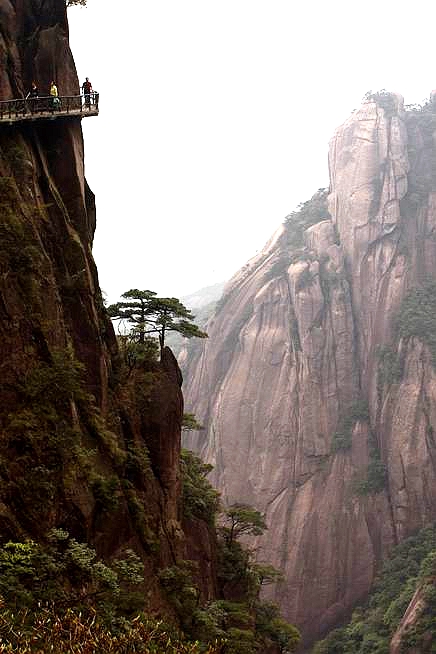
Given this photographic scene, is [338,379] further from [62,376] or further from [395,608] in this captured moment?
[62,376]

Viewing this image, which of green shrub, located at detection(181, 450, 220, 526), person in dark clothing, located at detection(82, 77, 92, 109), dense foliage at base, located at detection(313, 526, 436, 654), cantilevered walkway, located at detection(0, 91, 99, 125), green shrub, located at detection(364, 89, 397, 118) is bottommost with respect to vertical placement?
dense foliage at base, located at detection(313, 526, 436, 654)

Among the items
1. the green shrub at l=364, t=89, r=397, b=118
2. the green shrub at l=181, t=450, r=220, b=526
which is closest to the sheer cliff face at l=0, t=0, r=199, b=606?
the green shrub at l=181, t=450, r=220, b=526

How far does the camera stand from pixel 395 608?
1422 inches

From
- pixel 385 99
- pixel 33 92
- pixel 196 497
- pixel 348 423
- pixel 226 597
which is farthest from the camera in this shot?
pixel 385 99

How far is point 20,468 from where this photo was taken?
505 inches

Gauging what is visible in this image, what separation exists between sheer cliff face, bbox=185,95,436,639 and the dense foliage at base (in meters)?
2.57

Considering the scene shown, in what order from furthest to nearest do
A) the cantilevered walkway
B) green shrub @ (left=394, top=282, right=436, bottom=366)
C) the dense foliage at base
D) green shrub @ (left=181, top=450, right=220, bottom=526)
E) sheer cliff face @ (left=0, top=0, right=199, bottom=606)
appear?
green shrub @ (left=394, top=282, right=436, bottom=366), the dense foliage at base, green shrub @ (left=181, top=450, right=220, bottom=526), the cantilevered walkway, sheer cliff face @ (left=0, top=0, right=199, bottom=606)

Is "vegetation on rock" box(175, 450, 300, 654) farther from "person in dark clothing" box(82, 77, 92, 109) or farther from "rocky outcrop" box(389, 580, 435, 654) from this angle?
"person in dark clothing" box(82, 77, 92, 109)

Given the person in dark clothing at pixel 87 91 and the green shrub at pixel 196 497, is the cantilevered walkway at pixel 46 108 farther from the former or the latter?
the green shrub at pixel 196 497

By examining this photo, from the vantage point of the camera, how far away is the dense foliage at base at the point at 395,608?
31725 mm

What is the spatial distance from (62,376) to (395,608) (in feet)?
99.3

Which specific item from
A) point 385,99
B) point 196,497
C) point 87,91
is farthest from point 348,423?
point 87,91

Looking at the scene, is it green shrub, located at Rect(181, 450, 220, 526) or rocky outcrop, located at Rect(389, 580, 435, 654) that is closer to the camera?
green shrub, located at Rect(181, 450, 220, 526)

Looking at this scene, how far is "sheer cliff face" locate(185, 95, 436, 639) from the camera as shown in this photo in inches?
1762
